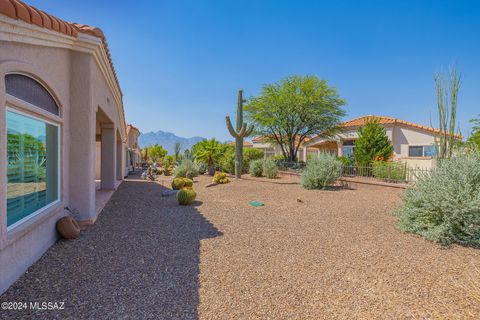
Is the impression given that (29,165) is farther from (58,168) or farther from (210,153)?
(210,153)

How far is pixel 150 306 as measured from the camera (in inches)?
124

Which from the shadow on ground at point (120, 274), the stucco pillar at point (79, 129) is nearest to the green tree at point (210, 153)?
the shadow on ground at point (120, 274)

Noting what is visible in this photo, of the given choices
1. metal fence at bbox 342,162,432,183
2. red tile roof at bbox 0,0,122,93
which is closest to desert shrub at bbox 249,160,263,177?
metal fence at bbox 342,162,432,183

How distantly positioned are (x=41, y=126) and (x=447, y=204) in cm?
844

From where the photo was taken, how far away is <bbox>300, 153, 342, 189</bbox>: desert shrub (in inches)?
502

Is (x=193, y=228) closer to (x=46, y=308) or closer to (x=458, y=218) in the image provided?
(x=46, y=308)

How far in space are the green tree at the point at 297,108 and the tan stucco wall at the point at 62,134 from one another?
59.2 ft

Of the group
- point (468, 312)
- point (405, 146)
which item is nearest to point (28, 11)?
point (468, 312)

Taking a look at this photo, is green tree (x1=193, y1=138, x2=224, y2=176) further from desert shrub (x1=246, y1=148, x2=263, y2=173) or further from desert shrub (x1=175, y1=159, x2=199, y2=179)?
desert shrub (x1=175, y1=159, x2=199, y2=179)

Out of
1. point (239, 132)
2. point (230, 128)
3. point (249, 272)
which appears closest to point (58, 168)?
point (249, 272)

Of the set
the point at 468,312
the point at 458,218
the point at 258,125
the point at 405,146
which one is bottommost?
the point at 468,312

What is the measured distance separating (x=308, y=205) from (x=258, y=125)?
16301 millimetres

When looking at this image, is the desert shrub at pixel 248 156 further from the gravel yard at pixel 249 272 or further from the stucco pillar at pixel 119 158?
the gravel yard at pixel 249 272

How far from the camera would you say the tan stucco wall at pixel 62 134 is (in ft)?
11.1
